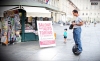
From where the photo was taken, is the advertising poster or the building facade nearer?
the advertising poster

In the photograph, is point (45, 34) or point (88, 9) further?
point (88, 9)

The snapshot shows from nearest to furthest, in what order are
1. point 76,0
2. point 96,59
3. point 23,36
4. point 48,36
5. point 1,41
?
point 96,59 < point 48,36 < point 1,41 < point 23,36 < point 76,0

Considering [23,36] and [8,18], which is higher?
[8,18]

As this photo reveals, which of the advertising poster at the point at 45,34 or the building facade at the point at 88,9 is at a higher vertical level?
the building facade at the point at 88,9

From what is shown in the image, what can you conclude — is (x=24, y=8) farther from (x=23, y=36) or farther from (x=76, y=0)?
(x=76, y=0)

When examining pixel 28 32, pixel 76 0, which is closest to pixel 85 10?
pixel 76 0

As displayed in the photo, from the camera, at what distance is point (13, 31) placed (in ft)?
39.8

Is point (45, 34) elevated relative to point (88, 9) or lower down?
lower down

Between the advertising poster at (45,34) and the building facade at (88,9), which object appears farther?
the building facade at (88,9)

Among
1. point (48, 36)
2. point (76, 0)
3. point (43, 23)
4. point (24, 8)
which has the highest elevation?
point (76, 0)

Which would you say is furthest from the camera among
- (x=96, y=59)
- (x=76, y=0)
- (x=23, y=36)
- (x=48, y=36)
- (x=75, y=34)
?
(x=76, y=0)

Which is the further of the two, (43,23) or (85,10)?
(85,10)

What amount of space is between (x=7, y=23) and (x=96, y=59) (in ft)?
20.0

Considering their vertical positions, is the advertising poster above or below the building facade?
below
